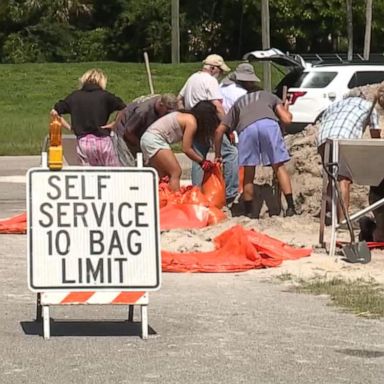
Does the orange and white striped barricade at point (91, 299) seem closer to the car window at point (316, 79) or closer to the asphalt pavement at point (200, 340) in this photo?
the asphalt pavement at point (200, 340)

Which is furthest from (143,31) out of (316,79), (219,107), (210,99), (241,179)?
(241,179)

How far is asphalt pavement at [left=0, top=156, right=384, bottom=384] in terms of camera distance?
688 centimetres

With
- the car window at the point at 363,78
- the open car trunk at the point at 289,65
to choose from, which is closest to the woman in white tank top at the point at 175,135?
the open car trunk at the point at 289,65

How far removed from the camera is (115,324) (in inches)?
328

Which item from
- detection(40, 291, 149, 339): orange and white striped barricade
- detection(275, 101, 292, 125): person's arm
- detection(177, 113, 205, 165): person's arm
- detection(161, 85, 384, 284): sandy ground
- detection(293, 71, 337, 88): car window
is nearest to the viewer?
detection(40, 291, 149, 339): orange and white striped barricade

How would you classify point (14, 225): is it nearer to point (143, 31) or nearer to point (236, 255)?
point (236, 255)

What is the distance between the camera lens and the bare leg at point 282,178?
511 inches

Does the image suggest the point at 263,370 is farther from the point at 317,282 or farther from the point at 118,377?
the point at 317,282

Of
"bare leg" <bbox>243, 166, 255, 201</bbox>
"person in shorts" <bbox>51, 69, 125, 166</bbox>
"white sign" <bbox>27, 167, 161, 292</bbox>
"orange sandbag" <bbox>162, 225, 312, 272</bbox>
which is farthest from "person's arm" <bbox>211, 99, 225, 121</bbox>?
"white sign" <bbox>27, 167, 161, 292</bbox>

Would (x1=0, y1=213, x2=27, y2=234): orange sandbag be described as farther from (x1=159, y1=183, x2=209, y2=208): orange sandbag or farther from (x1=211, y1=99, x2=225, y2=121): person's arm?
(x1=211, y1=99, x2=225, y2=121): person's arm

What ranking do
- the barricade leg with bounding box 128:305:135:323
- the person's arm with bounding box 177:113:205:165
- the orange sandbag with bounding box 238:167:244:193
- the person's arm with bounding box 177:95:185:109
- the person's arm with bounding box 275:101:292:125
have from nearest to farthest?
the barricade leg with bounding box 128:305:135:323, the person's arm with bounding box 275:101:292:125, the person's arm with bounding box 177:113:205:165, the orange sandbag with bounding box 238:167:244:193, the person's arm with bounding box 177:95:185:109

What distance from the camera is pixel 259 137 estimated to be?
13016mm

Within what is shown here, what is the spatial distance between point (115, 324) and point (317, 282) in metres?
2.25

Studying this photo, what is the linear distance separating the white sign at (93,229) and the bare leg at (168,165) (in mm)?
5795
